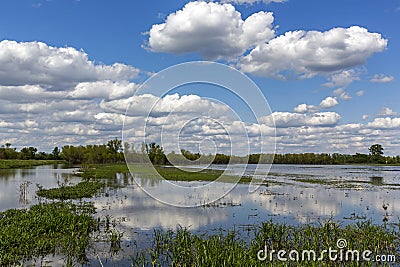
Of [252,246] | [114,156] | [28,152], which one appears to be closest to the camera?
[252,246]

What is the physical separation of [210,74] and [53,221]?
32.2 feet

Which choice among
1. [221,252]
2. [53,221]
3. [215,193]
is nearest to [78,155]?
[215,193]

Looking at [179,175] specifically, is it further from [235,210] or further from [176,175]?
[235,210]

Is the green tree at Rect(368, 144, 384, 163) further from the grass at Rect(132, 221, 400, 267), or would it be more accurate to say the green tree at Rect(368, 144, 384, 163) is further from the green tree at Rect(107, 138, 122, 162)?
the grass at Rect(132, 221, 400, 267)

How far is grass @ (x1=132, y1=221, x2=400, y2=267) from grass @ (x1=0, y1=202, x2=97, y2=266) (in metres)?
2.58

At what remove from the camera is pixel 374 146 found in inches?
5920

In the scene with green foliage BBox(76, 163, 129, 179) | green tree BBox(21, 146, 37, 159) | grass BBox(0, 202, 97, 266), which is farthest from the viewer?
green tree BBox(21, 146, 37, 159)

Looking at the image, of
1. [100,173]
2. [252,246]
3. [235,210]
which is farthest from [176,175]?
[252,246]

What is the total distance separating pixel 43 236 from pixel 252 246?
8.81 meters

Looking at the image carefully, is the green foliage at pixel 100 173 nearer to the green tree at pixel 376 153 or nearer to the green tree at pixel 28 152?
the green tree at pixel 28 152

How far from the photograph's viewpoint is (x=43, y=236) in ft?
49.3

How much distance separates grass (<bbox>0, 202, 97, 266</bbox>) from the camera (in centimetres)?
1266

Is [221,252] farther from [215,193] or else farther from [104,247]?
[215,193]

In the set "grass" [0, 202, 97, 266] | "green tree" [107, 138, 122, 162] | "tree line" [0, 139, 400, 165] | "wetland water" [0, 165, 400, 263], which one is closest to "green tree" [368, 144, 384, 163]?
"tree line" [0, 139, 400, 165]
